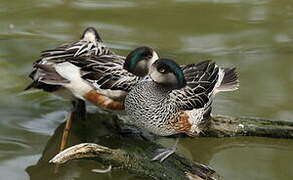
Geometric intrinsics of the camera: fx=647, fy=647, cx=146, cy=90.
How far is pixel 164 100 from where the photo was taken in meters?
4.55

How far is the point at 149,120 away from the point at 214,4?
362 centimetres

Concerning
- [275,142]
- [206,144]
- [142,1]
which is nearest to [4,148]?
[206,144]

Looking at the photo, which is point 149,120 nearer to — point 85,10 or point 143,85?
point 143,85

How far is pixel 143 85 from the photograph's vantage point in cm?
460

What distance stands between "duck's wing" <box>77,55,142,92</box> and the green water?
1.96ft

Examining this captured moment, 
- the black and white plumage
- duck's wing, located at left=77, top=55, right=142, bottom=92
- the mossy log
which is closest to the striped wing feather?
duck's wing, located at left=77, top=55, right=142, bottom=92

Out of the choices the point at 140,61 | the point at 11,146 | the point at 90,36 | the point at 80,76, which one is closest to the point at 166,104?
the point at 140,61

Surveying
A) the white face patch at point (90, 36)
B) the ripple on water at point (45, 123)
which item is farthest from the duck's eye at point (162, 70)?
the ripple on water at point (45, 123)

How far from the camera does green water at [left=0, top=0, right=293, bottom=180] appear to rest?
16.0 feet

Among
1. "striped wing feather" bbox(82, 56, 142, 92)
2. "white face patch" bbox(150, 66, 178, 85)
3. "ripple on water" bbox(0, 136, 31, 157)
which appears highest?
"white face patch" bbox(150, 66, 178, 85)

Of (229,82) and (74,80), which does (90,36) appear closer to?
(74,80)

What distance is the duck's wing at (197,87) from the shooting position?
4656 millimetres

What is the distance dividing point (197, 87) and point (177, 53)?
1.78m

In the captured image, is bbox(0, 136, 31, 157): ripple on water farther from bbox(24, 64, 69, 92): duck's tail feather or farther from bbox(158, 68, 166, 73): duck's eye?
bbox(158, 68, 166, 73): duck's eye
